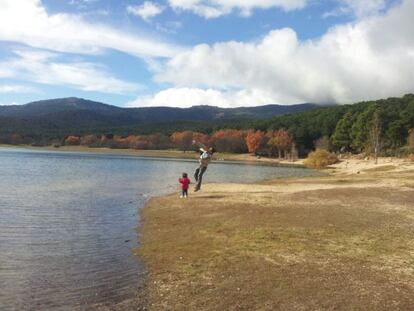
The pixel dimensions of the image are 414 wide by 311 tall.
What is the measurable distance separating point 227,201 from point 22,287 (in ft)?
58.7

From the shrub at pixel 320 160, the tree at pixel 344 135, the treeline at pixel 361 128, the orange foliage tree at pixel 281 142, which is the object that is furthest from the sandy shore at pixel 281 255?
the orange foliage tree at pixel 281 142

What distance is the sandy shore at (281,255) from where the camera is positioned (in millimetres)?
11680

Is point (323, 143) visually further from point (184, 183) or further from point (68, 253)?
point (68, 253)

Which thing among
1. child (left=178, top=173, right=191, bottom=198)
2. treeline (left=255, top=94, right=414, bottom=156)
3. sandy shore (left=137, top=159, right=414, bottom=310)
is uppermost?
treeline (left=255, top=94, right=414, bottom=156)

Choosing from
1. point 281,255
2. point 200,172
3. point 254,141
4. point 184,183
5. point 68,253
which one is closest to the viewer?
point 281,255

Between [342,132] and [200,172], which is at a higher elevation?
[342,132]

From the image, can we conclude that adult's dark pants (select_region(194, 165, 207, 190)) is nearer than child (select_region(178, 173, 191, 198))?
No

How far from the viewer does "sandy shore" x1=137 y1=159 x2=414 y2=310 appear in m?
11.7

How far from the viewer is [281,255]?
617 inches

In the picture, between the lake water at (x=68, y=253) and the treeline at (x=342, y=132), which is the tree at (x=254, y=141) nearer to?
the treeline at (x=342, y=132)

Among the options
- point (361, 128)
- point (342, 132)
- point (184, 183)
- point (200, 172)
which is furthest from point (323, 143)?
point (184, 183)

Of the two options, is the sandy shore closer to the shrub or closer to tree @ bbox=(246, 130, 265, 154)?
the shrub

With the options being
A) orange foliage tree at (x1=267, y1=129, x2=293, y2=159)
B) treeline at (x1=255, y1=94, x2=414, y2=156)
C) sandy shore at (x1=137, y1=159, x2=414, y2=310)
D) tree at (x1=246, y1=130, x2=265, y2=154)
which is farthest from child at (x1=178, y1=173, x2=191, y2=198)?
tree at (x1=246, y1=130, x2=265, y2=154)

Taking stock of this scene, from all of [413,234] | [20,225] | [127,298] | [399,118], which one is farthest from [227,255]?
[399,118]
